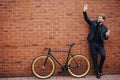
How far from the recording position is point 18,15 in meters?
8.88

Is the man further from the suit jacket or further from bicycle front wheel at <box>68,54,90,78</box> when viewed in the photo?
bicycle front wheel at <box>68,54,90,78</box>

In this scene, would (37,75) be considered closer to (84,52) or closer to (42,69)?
(42,69)

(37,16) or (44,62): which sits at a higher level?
(37,16)

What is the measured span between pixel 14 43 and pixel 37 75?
1230mm

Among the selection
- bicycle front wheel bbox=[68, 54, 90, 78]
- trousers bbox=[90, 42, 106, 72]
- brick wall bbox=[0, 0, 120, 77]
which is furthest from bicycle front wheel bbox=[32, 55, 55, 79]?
trousers bbox=[90, 42, 106, 72]

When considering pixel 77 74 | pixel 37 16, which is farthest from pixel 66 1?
pixel 77 74

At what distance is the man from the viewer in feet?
29.2

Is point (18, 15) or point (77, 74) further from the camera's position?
point (77, 74)

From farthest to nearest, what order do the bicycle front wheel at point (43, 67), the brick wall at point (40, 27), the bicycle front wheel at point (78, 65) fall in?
the bicycle front wheel at point (78, 65) < the bicycle front wheel at point (43, 67) < the brick wall at point (40, 27)

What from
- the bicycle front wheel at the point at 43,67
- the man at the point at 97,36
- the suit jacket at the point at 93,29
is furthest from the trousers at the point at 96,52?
the bicycle front wheel at the point at 43,67

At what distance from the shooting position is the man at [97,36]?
8909 mm

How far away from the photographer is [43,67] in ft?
29.8

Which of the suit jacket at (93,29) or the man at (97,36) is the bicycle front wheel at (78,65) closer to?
the man at (97,36)

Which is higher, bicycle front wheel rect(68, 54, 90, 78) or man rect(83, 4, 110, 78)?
man rect(83, 4, 110, 78)
